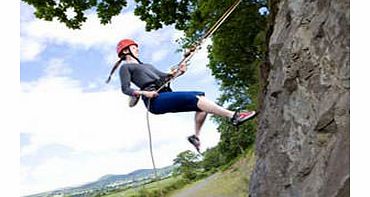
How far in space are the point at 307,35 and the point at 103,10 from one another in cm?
Result: 431

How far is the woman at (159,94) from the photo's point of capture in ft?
11.9

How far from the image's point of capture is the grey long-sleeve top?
375cm

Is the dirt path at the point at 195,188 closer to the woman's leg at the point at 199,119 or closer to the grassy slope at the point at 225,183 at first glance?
the grassy slope at the point at 225,183

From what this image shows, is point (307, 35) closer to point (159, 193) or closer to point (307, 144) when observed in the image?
point (307, 144)

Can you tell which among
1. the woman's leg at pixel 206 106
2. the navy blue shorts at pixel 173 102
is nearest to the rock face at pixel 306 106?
the woman's leg at pixel 206 106

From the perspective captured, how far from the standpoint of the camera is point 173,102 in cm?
359

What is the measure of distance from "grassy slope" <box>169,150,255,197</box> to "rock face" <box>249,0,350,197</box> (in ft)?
11.2

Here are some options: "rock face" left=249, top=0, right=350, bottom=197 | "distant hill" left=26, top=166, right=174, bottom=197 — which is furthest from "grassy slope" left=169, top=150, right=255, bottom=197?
"rock face" left=249, top=0, right=350, bottom=197

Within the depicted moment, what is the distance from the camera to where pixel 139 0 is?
7.26 metres

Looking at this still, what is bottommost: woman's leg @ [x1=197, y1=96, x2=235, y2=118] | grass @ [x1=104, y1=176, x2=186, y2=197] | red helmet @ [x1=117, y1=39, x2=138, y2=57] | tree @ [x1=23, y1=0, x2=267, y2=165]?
grass @ [x1=104, y1=176, x2=186, y2=197]

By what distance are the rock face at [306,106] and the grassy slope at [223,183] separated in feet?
11.2

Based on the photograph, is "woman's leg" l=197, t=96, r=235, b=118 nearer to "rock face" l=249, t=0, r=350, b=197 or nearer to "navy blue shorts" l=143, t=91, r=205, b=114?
"navy blue shorts" l=143, t=91, r=205, b=114

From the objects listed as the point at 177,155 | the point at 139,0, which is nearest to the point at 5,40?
the point at 177,155

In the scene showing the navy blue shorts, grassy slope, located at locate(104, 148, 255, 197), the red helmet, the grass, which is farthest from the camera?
grassy slope, located at locate(104, 148, 255, 197)
